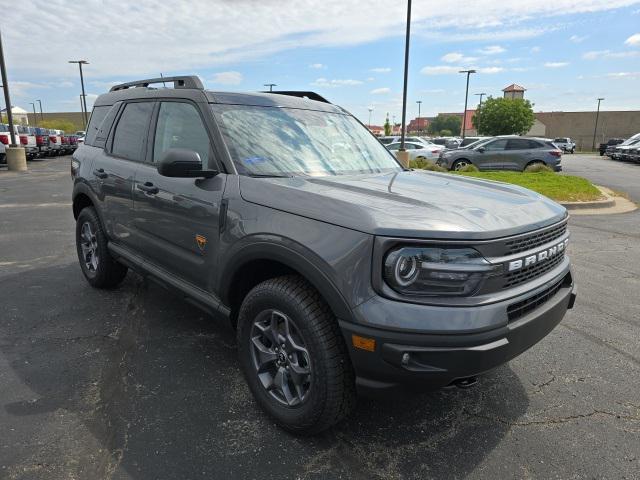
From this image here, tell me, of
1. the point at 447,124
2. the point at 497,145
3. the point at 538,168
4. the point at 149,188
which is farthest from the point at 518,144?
the point at 447,124

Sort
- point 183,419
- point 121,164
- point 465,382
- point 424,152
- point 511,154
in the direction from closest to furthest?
point 465,382 → point 183,419 → point 121,164 → point 511,154 → point 424,152

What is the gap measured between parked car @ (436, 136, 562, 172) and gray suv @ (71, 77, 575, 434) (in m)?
14.3

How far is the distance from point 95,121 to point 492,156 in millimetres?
14884

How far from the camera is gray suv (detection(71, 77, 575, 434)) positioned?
6.93ft

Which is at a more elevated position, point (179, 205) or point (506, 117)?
point (506, 117)

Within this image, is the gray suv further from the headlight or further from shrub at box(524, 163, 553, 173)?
shrub at box(524, 163, 553, 173)

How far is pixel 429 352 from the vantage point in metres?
2.06

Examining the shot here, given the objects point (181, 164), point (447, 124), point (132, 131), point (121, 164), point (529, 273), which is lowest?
point (529, 273)

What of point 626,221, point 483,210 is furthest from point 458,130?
point 483,210

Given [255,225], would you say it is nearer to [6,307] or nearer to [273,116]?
[273,116]

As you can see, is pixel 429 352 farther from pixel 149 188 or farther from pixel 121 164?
pixel 121 164

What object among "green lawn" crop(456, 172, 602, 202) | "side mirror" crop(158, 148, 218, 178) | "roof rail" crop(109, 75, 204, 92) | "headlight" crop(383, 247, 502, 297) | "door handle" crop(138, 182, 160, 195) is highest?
"roof rail" crop(109, 75, 204, 92)

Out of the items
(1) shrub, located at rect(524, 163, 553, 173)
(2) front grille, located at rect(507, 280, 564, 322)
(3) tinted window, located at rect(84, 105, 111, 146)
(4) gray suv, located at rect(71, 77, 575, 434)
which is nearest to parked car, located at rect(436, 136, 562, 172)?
(1) shrub, located at rect(524, 163, 553, 173)

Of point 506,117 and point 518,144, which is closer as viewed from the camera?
point 518,144
